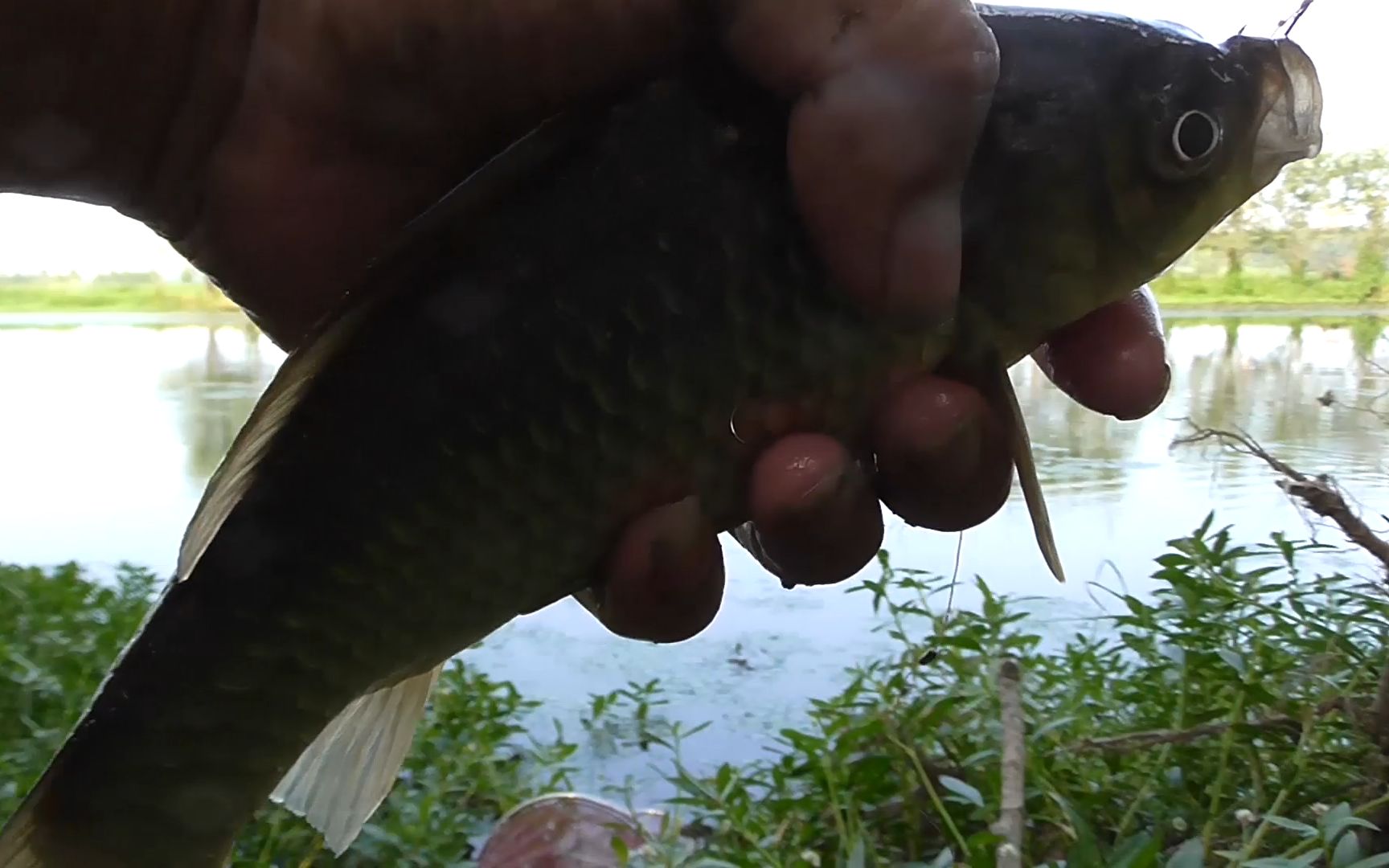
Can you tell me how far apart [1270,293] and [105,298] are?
1.78 m

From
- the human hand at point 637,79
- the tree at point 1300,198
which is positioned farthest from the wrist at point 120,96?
the tree at point 1300,198

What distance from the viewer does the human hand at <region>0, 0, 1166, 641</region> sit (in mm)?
514

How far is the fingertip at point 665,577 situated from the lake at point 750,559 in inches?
21.6

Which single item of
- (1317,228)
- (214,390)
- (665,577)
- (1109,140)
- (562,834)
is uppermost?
(1317,228)

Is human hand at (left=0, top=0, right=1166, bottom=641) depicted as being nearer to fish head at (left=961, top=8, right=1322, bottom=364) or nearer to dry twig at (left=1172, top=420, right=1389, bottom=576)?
fish head at (left=961, top=8, right=1322, bottom=364)

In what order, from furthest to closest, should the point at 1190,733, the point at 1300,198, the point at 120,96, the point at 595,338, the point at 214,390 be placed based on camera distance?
the point at 214,390
the point at 1300,198
the point at 1190,733
the point at 120,96
the point at 595,338

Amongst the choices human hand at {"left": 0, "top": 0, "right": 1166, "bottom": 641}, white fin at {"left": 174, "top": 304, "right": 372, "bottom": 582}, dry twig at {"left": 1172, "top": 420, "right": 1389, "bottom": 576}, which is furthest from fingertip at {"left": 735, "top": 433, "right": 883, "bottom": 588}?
dry twig at {"left": 1172, "top": 420, "right": 1389, "bottom": 576}

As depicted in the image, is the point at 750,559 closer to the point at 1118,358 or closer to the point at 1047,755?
the point at 1047,755

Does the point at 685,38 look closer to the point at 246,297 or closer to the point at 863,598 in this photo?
the point at 246,297

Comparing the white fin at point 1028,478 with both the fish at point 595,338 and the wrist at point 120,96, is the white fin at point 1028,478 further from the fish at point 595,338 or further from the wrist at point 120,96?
the wrist at point 120,96

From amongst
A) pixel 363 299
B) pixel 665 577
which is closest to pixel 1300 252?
pixel 665 577

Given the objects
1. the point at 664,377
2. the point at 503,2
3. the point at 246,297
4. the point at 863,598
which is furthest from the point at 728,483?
the point at 863,598

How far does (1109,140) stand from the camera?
543 millimetres

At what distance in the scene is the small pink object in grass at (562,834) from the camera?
0.98m
